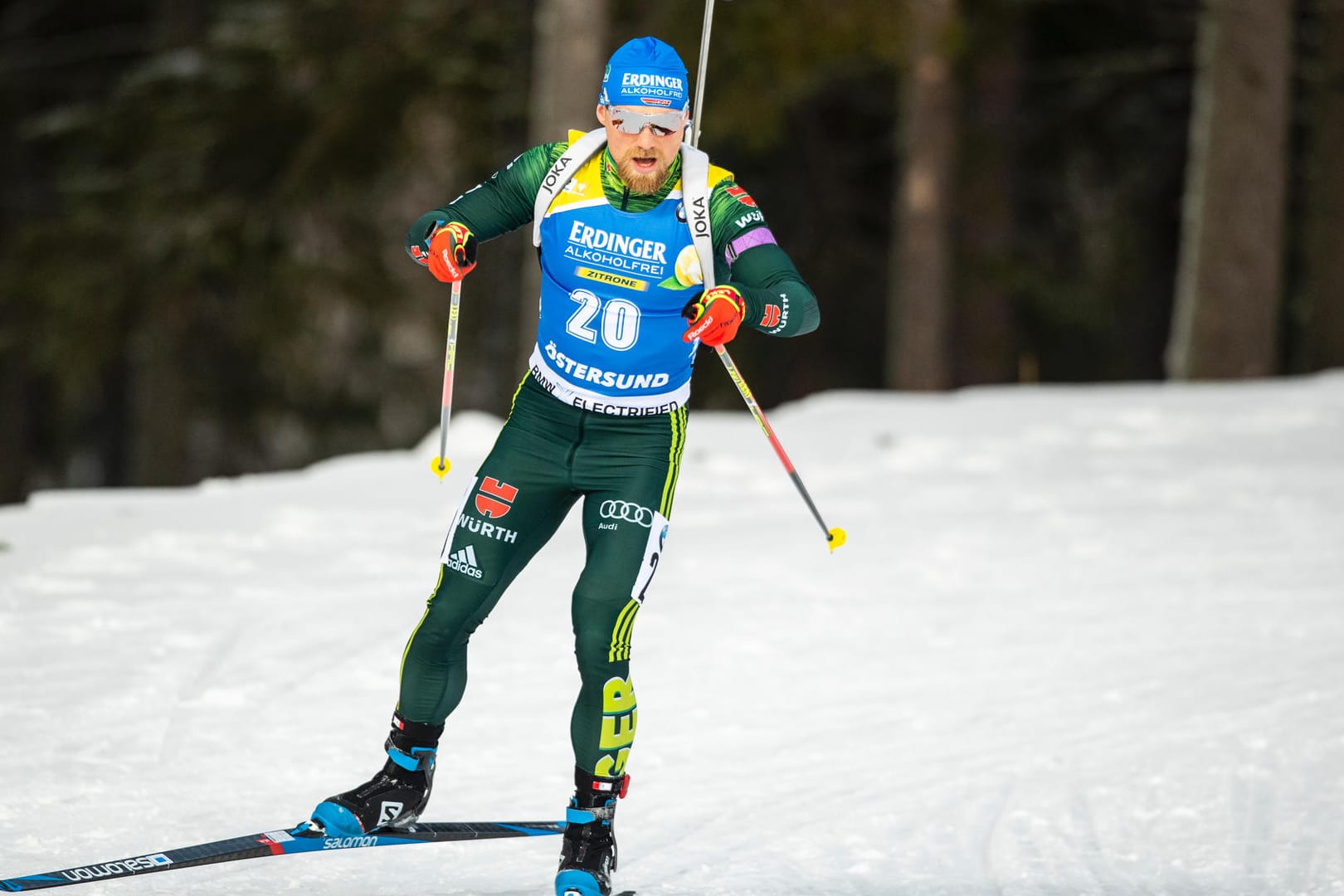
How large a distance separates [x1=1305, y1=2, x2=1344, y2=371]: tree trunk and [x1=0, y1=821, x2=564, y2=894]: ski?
1309cm

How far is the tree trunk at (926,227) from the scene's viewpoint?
605 inches

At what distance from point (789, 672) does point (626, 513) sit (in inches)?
96.7

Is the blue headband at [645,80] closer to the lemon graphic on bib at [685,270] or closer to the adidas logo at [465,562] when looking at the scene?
the lemon graphic on bib at [685,270]

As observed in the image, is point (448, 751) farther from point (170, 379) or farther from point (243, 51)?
point (170, 379)

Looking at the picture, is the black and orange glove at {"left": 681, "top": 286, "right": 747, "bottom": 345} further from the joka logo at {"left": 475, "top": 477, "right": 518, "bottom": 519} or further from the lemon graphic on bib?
the joka logo at {"left": 475, "top": 477, "right": 518, "bottom": 519}

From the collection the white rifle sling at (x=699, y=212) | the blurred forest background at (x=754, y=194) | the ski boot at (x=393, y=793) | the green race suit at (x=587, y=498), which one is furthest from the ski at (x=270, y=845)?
the blurred forest background at (x=754, y=194)

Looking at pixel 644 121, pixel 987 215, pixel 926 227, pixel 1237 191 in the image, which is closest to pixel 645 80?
pixel 644 121

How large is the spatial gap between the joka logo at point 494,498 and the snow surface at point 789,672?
107 cm

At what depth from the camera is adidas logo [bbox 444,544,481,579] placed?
450 centimetres

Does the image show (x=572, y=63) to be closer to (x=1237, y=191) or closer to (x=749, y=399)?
(x=1237, y=191)

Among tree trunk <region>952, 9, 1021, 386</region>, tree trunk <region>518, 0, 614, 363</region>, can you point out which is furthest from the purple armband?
tree trunk <region>952, 9, 1021, 386</region>

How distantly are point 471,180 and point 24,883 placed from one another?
40.3 ft

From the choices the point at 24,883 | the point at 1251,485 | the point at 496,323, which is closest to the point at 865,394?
the point at 1251,485

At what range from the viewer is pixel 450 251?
14.7ft
